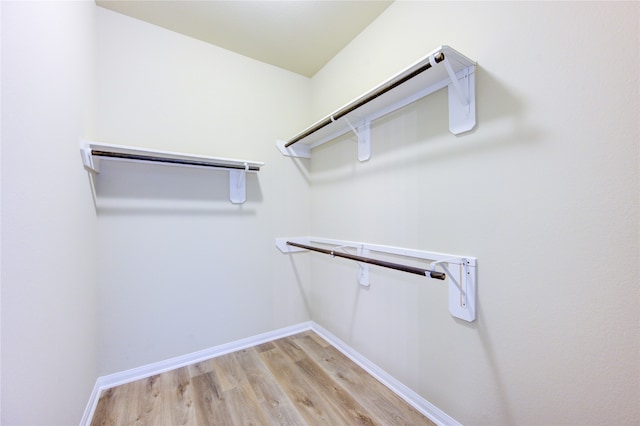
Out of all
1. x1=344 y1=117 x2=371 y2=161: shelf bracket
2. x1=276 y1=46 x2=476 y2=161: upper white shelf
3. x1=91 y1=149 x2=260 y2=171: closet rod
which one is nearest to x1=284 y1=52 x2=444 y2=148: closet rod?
x1=276 y1=46 x2=476 y2=161: upper white shelf

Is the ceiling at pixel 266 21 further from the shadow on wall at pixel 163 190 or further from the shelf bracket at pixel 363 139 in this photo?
the shadow on wall at pixel 163 190

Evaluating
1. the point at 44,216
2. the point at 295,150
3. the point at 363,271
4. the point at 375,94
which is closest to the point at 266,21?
the point at 295,150

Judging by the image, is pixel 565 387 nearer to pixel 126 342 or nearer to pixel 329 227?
pixel 329 227

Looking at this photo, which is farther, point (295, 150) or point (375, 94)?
point (295, 150)

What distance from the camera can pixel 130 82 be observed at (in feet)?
5.57

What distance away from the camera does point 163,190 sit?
5.90 feet

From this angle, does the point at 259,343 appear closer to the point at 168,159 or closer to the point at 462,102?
the point at 168,159

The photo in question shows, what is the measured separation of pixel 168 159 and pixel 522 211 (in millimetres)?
1905

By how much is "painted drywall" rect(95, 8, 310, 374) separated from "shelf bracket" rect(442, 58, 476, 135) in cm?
143

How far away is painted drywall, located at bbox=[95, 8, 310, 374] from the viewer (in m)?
1.65

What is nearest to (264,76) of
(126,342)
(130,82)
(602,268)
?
(130,82)

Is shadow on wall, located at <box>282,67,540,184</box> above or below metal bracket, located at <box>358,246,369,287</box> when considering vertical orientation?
above

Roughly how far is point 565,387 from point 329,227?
158cm

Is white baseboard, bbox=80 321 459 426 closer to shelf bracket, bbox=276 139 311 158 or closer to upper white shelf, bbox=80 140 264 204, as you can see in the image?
upper white shelf, bbox=80 140 264 204
